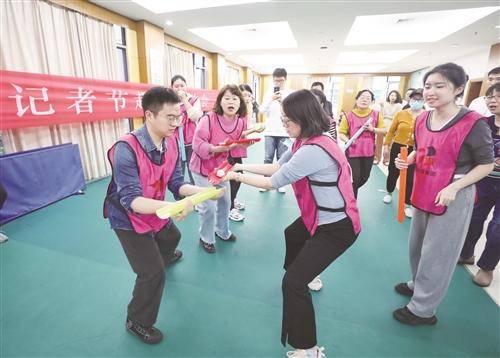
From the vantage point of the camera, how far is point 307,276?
4.23 ft

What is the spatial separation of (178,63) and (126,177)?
6.64 metres

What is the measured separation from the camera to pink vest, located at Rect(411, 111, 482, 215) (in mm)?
1360

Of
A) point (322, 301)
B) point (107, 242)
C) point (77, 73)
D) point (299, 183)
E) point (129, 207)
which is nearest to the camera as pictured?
point (129, 207)

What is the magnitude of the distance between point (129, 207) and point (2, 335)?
3.89 ft

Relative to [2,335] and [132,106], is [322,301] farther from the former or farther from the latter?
[132,106]

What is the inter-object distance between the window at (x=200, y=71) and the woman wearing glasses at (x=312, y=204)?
7637 millimetres

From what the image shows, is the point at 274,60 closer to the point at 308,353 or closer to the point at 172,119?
the point at 172,119

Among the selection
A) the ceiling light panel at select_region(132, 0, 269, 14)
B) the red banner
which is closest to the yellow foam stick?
the red banner

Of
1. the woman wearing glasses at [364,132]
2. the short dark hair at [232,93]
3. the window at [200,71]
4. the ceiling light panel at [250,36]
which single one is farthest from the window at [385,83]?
the short dark hair at [232,93]

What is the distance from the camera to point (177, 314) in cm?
171

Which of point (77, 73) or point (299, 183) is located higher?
point (77, 73)

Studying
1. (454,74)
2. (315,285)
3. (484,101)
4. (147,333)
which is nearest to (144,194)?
(147,333)

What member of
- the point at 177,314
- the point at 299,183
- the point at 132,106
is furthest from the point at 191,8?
the point at 177,314

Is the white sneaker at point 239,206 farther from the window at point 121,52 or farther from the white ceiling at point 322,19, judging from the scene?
the window at point 121,52
